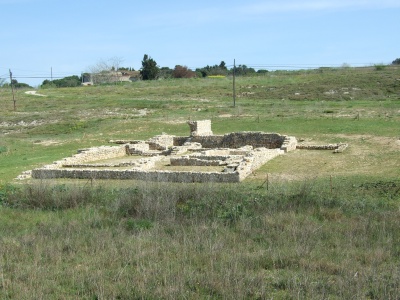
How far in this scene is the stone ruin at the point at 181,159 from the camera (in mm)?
21152

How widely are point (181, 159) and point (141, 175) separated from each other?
140 inches

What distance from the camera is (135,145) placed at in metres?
30.0

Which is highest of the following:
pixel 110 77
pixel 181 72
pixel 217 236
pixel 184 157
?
pixel 181 72

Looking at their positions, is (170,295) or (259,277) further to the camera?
(259,277)

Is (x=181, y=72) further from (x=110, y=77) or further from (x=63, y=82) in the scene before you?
(x=63, y=82)

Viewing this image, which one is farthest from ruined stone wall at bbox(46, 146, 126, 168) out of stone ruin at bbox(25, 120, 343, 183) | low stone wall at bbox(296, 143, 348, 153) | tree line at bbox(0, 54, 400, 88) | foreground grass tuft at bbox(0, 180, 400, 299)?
tree line at bbox(0, 54, 400, 88)

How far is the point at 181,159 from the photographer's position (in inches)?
974

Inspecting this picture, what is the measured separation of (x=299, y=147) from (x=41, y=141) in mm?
16083

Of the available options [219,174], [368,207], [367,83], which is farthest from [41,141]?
[367,83]

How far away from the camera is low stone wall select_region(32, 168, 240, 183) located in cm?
2041

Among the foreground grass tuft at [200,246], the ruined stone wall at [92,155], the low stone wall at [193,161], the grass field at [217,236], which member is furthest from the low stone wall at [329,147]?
the foreground grass tuft at [200,246]

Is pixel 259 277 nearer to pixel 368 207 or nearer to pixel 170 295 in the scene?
pixel 170 295

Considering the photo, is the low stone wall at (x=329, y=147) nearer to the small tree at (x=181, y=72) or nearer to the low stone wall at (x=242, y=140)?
the low stone wall at (x=242, y=140)

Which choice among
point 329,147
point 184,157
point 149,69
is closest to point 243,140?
point 329,147
